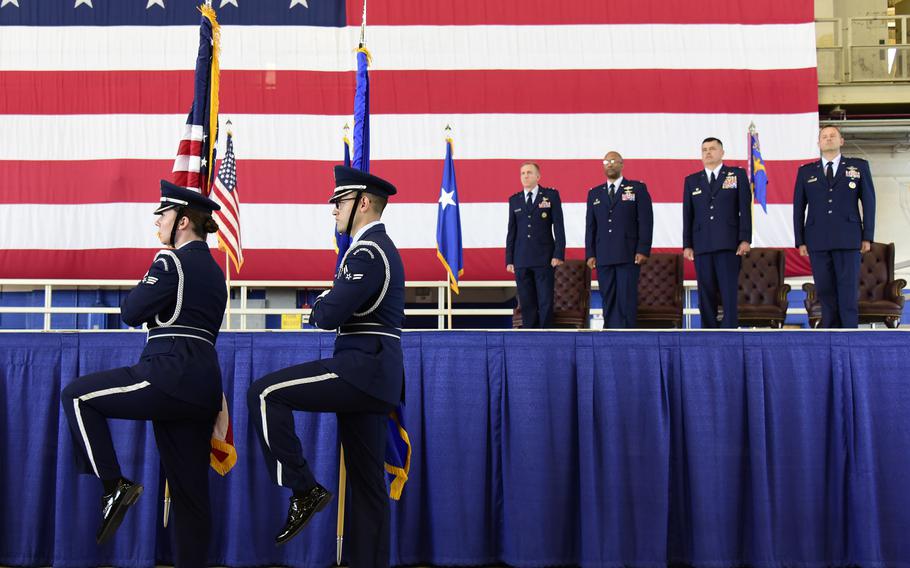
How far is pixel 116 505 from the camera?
110 inches

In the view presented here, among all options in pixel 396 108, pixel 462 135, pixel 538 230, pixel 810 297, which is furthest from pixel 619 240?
pixel 396 108

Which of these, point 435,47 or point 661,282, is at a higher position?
point 435,47

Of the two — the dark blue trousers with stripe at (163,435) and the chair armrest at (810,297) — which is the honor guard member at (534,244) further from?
the dark blue trousers with stripe at (163,435)

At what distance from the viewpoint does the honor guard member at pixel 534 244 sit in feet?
21.4

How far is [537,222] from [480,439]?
2827mm

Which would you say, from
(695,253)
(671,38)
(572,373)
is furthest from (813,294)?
(572,373)

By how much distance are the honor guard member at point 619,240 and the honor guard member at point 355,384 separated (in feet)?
11.3

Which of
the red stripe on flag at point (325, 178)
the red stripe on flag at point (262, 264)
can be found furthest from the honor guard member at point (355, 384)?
the red stripe on flag at point (325, 178)

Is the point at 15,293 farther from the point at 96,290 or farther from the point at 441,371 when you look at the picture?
the point at 441,371

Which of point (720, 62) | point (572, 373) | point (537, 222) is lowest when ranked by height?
point (572, 373)

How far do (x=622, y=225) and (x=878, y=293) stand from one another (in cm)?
252

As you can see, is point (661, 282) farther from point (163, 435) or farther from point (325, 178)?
point (163, 435)

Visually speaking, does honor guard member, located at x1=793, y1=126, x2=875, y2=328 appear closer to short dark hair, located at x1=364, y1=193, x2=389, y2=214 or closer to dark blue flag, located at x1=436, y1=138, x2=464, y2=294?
dark blue flag, located at x1=436, y1=138, x2=464, y2=294

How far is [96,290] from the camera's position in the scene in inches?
376
